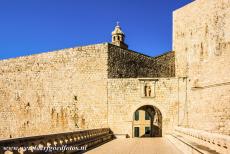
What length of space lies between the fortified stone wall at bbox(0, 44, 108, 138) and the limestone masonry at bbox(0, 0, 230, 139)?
6 centimetres

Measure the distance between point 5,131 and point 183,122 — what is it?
49.7 ft

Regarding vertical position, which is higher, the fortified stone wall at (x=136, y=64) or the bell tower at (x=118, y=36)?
the bell tower at (x=118, y=36)

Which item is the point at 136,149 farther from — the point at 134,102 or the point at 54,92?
the point at 54,92

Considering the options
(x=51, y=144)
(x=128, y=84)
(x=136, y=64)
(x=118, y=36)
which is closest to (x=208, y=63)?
(x=136, y=64)

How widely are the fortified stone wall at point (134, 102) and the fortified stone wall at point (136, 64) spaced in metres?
1.52

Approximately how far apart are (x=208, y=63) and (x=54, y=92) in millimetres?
10655

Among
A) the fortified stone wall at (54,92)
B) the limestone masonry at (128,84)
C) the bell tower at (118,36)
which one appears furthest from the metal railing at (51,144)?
the bell tower at (118,36)

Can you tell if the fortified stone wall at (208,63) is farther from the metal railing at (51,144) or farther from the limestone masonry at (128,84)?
the metal railing at (51,144)

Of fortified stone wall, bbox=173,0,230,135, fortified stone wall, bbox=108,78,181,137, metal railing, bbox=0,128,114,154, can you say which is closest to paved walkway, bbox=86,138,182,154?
metal railing, bbox=0,128,114,154

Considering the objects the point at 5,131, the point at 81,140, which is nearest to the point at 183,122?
the point at 81,140

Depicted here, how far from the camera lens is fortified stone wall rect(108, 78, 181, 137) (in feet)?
63.8

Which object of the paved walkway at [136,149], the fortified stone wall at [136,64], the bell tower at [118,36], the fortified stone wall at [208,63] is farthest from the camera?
the bell tower at [118,36]

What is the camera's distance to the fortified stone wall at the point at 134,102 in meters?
19.5

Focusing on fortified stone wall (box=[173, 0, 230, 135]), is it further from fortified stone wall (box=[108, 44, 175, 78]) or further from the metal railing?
the metal railing
